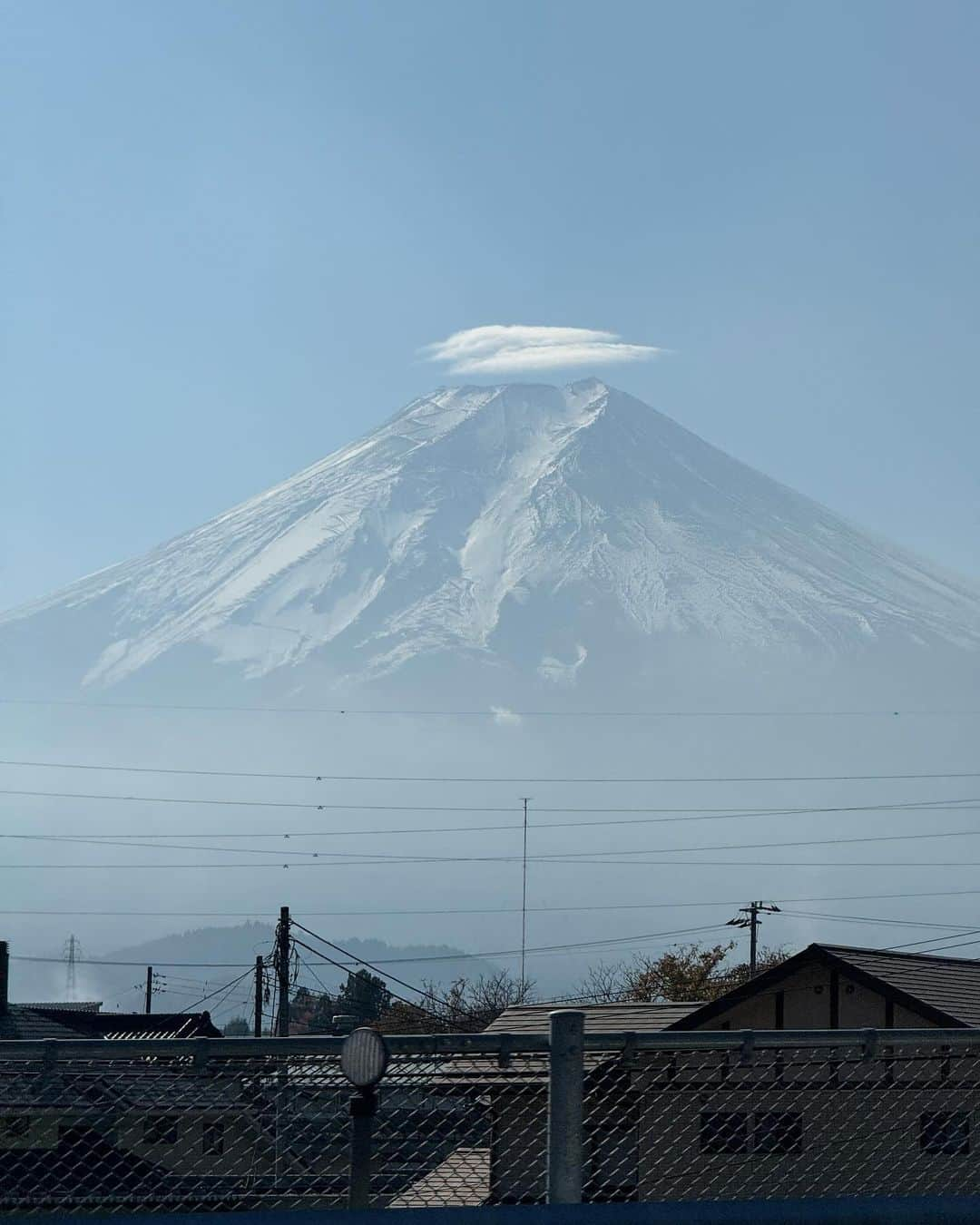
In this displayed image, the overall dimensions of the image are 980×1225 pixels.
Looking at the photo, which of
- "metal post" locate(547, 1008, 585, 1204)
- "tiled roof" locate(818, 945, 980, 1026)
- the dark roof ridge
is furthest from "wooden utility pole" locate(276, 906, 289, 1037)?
"metal post" locate(547, 1008, 585, 1204)

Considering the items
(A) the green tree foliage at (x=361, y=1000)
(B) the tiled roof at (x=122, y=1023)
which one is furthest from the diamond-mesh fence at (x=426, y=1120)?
(A) the green tree foliage at (x=361, y=1000)

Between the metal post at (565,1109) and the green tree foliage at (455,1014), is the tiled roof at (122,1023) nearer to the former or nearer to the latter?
the green tree foliage at (455,1014)

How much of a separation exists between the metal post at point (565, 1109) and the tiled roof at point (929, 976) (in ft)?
53.2

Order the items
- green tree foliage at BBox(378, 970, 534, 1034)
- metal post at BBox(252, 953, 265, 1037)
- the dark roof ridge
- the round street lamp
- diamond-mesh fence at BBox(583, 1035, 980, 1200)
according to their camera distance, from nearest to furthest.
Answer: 1. the round street lamp
2. diamond-mesh fence at BBox(583, 1035, 980, 1200)
3. the dark roof ridge
4. metal post at BBox(252, 953, 265, 1037)
5. green tree foliage at BBox(378, 970, 534, 1034)

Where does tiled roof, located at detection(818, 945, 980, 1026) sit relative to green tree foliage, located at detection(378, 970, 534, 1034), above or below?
below

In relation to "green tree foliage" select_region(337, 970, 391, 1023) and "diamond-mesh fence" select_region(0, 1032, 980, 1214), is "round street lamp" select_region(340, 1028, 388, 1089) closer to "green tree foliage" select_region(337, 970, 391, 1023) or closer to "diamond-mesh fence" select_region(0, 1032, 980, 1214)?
"diamond-mesh fence" select_region(0, 1032, 980, 1214)

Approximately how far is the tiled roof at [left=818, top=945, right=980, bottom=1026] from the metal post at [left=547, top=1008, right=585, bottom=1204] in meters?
16.2

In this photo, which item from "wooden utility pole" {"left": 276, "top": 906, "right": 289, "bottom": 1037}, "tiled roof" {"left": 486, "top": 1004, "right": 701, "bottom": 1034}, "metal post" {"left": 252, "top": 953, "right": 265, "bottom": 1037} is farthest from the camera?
"metal post" {"left": 252, "top": 953, "right": 265, "bottom": 1037}

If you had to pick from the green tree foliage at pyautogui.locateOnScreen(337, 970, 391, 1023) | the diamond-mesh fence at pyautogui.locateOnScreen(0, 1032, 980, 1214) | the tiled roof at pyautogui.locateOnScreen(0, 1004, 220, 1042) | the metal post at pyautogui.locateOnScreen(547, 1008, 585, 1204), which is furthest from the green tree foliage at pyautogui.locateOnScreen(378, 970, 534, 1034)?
the metal post at pyautogui.locateOnScreen(547, 1008, 585, 1204)

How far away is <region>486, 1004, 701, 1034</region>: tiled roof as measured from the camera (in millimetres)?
20594

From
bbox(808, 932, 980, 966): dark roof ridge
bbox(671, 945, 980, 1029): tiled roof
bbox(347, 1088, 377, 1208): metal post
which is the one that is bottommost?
bbox(347, 1088, 377, 1208): metal post

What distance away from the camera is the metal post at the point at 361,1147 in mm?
4500

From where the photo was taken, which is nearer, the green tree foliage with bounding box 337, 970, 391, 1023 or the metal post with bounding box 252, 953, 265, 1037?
the metal post with bounding box 252, 953, 265, 1037

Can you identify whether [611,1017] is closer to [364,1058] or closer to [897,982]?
[897,982]
